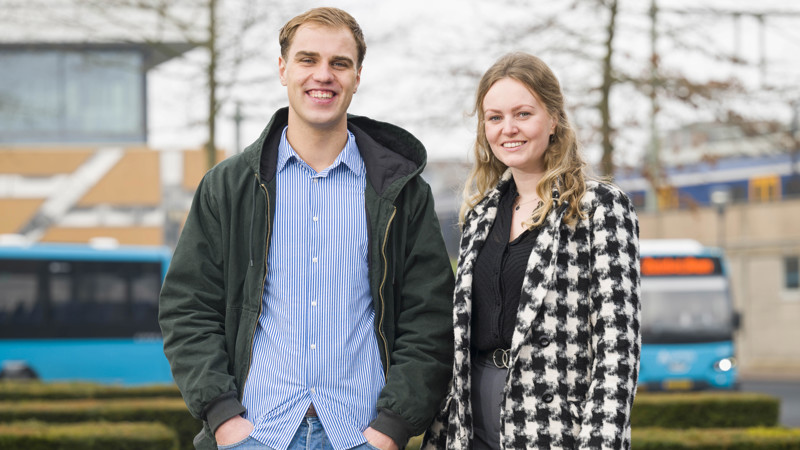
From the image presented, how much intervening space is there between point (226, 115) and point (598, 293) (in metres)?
9.83

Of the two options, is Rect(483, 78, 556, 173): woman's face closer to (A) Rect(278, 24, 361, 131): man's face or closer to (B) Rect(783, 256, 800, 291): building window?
(A) Rect(278, 24, 361, 131): man's face

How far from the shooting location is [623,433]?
297cm

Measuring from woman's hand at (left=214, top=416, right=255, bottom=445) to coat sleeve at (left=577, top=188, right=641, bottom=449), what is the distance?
98cm

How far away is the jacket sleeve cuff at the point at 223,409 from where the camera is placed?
9.79ft

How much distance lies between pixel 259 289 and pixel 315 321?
20cm

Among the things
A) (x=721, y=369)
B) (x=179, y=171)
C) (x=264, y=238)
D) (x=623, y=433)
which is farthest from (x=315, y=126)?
(x=179, y=171)

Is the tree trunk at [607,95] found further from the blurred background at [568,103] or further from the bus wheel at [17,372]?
the bus wheel at [17,372]

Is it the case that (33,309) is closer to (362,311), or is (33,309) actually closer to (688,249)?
(688,249)

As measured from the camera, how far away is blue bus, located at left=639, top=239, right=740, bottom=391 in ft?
51.6

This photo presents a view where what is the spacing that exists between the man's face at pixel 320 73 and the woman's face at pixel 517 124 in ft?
1.61

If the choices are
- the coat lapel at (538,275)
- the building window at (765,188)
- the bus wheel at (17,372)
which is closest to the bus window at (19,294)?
the bus wheel at (17,372)

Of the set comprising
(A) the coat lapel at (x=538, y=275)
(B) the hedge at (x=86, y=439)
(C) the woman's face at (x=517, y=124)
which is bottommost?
(B) the hedge at (x=86, y=439)

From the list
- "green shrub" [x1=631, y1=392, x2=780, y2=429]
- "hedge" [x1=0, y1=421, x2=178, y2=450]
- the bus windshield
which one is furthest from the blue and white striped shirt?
the bus windshield

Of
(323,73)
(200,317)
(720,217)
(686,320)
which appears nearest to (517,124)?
(323,73)
